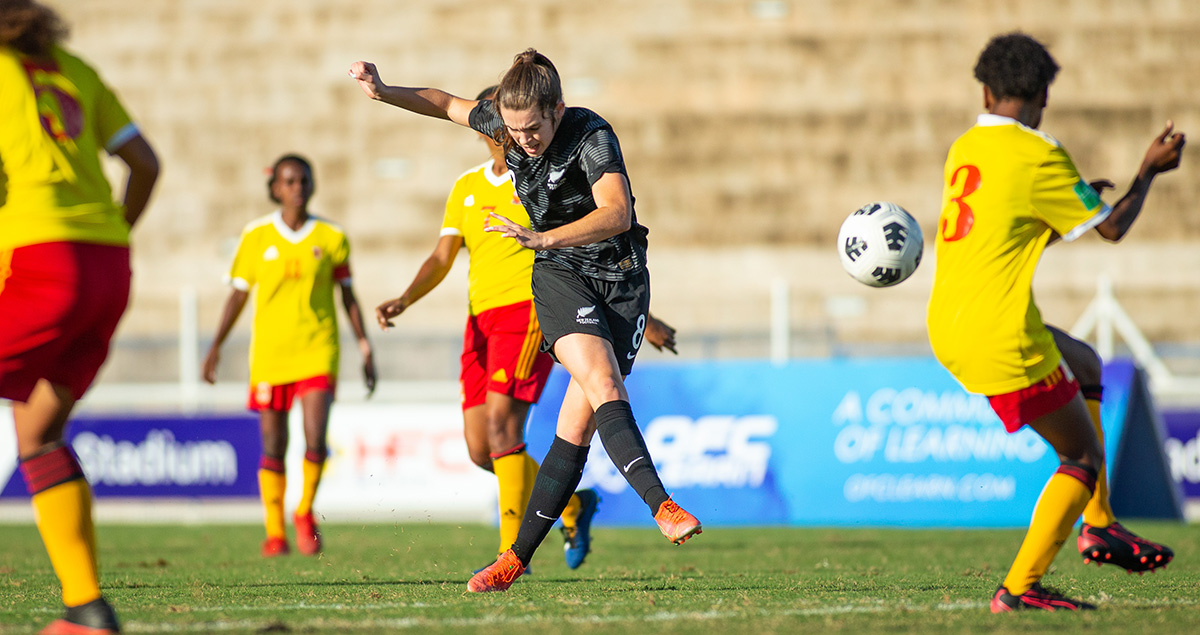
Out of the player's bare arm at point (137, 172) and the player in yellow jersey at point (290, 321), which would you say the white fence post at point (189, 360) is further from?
the player's bare arm at point (137, 172)

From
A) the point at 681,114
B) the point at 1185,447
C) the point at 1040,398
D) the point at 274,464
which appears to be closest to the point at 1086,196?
the point at 1040,398

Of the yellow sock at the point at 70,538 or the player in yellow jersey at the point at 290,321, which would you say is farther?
the player in yellow jersey at the point at 290,321

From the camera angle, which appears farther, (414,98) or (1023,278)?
(414,98)

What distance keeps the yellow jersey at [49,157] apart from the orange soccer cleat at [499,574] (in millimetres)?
2006

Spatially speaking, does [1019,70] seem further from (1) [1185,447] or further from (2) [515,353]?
(1) [1185,447]

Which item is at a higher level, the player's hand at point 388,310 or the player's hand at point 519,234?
the player's hand at point 519,234

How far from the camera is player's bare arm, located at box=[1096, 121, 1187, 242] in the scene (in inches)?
172

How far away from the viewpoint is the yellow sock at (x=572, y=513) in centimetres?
664

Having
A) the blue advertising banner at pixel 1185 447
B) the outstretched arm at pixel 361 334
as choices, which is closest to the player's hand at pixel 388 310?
the outstretched arm at pixel 361 334

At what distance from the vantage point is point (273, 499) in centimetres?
848

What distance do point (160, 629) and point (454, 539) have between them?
18.9 ft

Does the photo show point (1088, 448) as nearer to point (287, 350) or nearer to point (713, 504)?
point (287, 350)

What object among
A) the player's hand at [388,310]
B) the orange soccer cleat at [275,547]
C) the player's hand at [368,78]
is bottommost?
the orange soccer cleat at [275,547]

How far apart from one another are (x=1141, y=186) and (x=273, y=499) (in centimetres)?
587
